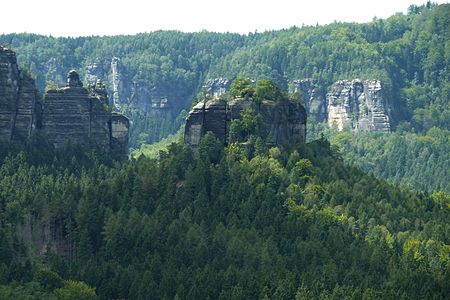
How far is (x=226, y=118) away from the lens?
636 ft

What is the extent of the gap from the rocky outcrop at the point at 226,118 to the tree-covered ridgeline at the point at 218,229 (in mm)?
2295

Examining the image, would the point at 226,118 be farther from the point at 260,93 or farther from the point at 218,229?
the point at 218,229

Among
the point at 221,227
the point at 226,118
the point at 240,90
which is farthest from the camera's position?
the point at 240,90

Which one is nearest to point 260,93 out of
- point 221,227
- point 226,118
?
point 226,118

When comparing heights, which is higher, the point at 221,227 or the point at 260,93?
the point at 260,93

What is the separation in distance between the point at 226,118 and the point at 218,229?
2304 centimetres

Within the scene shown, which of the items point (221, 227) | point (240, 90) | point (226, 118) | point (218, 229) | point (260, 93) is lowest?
point (218, 229)

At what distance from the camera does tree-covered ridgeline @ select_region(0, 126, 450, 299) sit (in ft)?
527

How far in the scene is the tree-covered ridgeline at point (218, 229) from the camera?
527 feet

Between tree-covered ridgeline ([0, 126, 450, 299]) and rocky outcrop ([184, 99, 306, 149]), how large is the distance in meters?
2.30

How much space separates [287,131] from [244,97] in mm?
6364

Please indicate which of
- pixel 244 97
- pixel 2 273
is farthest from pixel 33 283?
pixel 244 97

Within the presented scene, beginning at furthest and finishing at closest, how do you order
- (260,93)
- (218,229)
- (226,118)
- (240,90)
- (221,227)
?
(240,90), (260,93), (226,118), (221,227), (218,229)

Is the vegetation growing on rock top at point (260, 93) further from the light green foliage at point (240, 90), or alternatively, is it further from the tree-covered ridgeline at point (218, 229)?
the tree-covered ridgeline at point (218, 229)
